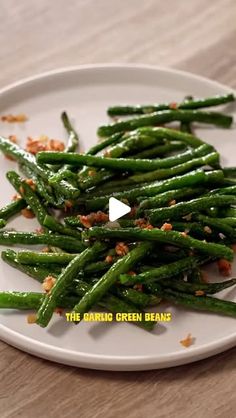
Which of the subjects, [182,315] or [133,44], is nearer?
[182,315]

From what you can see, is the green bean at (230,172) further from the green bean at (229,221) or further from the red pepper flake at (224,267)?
the red pepper flake at (224,267)

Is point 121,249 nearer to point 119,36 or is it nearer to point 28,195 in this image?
point 28,195

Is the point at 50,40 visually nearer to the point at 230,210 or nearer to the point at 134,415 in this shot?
the point at 230,210

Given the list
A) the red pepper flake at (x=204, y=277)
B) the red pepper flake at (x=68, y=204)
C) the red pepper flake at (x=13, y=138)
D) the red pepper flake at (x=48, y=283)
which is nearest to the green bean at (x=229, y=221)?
the red pepper flake at (x=204, y=277)

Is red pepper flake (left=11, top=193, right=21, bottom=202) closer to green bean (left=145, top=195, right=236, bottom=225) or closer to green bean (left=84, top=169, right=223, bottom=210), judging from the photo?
green bean (left=84, top=169, right=223, bottom=210)

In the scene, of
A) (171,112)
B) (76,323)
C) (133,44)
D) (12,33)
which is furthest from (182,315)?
(12,33)

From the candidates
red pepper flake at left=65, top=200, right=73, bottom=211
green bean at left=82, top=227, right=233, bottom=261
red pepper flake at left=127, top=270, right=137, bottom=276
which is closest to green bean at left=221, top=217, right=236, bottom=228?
green bean at left=82, top=227, right=233, bottom=261
